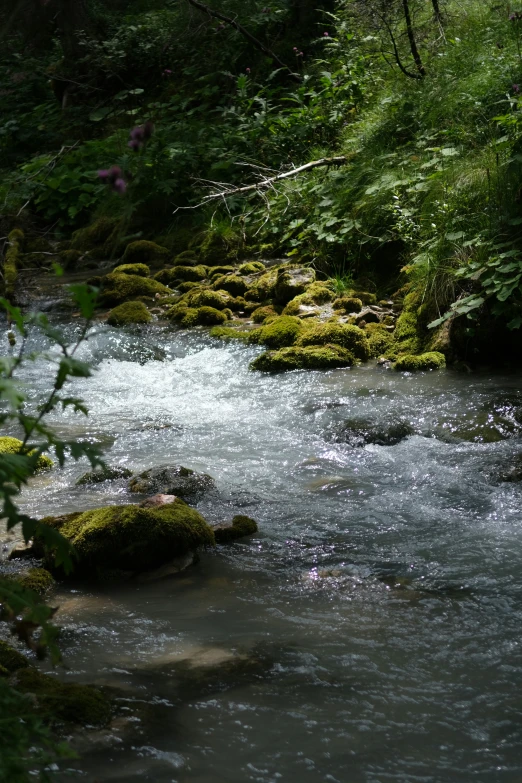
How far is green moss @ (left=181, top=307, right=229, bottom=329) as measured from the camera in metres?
9.53

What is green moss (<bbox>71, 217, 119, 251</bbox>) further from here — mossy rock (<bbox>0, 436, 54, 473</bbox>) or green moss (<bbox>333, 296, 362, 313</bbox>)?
mossy rock (<bbox>0, 436, 54, 473</bbox>)

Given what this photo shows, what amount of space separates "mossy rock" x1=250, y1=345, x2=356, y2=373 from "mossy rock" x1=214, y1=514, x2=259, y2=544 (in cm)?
352

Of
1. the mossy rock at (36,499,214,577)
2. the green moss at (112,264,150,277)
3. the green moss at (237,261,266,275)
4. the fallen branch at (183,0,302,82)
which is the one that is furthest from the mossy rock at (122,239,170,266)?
the mossy rock at (36,499,214,577)

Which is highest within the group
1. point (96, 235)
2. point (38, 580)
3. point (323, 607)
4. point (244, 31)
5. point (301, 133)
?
point (244, 31)

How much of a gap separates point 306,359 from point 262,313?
1.65 meters

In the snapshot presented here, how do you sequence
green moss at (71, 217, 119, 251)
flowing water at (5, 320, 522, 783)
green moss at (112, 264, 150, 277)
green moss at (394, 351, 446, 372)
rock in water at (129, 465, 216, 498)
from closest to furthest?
flowing water at (5, 320, 522, 783) < rock in water at (129, 465, 216, 498) < green moss at (394, 351, 446, 372) < green moss at (112, 264, 150, 277) < green moss at (71, 217, 119, 251)

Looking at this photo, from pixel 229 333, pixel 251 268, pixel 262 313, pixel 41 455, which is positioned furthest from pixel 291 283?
pixel 41 455

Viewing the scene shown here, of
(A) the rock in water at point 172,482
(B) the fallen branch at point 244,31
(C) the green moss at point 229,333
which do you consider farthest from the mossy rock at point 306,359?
(B) the fallen branch at point 244,31

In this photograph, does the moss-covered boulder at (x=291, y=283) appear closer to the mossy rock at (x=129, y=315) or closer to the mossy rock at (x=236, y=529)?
the mossy rock at (x=129, y=315)

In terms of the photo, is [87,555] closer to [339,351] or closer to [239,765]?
[239,765]

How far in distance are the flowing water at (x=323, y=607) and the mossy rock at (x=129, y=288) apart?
412cm

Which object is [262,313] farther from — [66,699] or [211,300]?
[66,699]

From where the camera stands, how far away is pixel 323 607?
139 inches

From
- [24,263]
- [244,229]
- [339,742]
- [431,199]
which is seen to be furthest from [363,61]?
[339,742]
